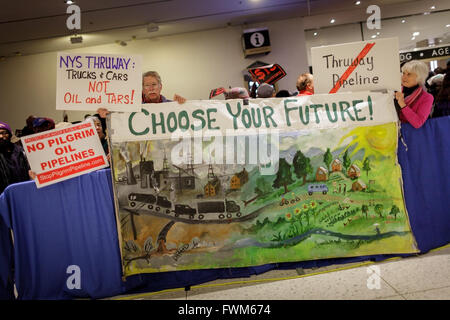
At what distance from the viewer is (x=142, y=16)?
7.32 m

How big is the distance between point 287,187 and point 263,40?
7129 mm

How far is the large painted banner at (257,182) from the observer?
8.13 feet

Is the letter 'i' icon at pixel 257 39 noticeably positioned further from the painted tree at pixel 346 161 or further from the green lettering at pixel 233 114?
the painted tree at pixel 346 161

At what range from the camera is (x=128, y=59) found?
8.25 feet

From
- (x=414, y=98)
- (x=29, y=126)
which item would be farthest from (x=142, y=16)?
(x=414, y=98)

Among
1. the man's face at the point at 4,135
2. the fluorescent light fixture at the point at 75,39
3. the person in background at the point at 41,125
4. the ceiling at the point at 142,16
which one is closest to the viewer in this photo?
the man's face at the point at 4,135

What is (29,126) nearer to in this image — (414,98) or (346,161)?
(346,161)

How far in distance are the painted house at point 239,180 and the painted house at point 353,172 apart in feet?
2.39

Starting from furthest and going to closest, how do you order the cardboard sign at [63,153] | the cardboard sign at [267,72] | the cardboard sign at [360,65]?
the cardboard sign at [267,72] → the cardboard sign at [360,65] → the cardboard sign at [63,153]

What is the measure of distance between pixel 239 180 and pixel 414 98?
4.74 ft

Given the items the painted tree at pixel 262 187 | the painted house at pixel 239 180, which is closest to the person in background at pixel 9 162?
the painted house at pixel 239 180

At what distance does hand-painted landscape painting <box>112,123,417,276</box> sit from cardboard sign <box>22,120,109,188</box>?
0.58ft

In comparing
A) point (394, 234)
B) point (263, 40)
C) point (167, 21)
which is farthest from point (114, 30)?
point (394, 234)
